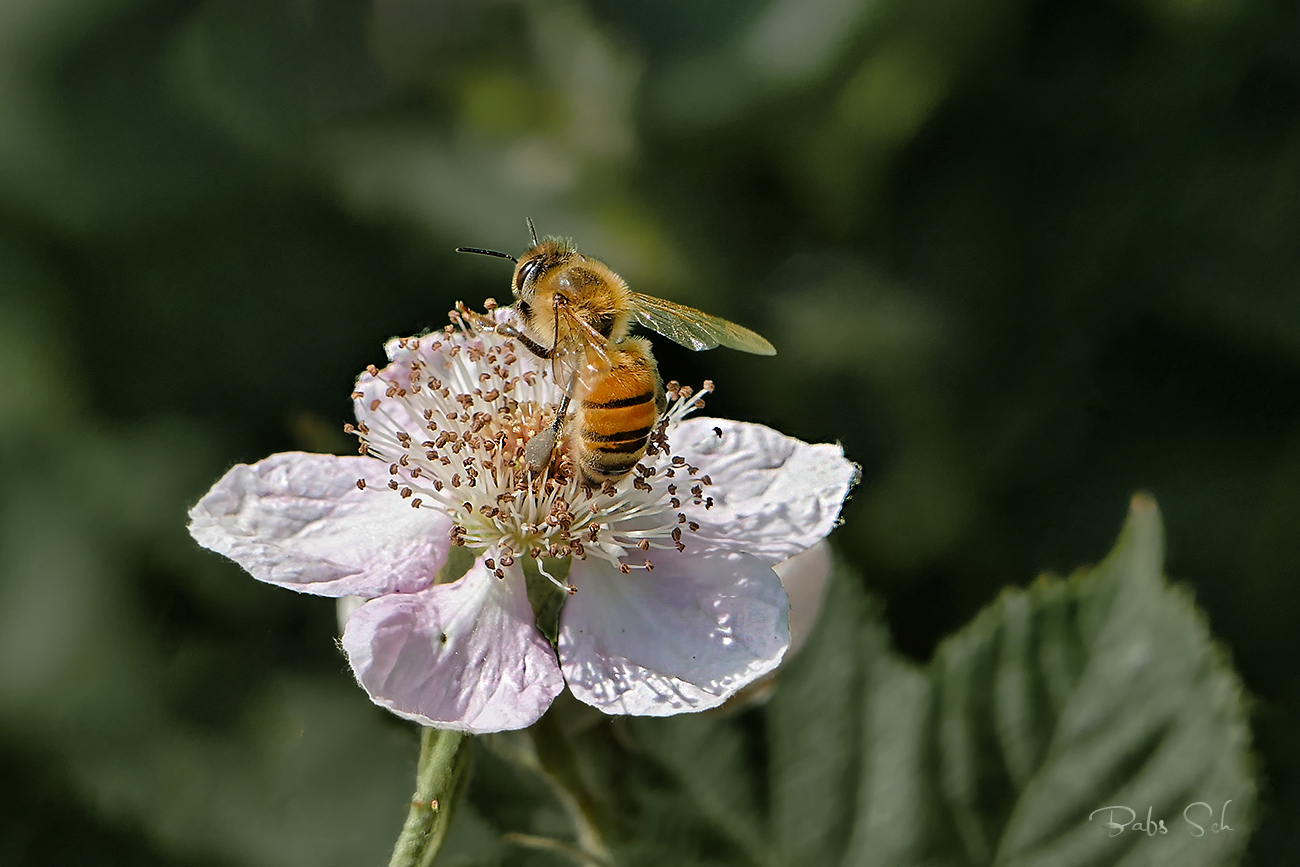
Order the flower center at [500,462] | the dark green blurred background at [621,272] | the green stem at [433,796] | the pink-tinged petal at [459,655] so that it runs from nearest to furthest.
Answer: the green stem at [433,796], the pink-tinged petal at [459,655], the flower center at [500,462], the dark green blurred background at [621,272]

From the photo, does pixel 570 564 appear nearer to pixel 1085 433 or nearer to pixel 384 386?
pixel 384 386

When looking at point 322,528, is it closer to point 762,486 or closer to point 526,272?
point 526,272

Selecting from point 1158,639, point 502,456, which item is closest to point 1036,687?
point 1158,639

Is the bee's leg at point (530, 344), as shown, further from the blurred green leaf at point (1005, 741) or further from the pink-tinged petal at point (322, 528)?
the blurred green leaf at point (1005, 741)

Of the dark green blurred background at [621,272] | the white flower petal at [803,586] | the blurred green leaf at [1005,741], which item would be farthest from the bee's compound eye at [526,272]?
the dark green blurred background at [621,272]

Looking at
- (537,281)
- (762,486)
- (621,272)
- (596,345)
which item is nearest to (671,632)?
(762,486)

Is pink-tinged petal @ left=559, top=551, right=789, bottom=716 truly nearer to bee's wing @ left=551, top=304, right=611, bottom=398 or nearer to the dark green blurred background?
bee's wing @ left=551, top=304, right=611, bottom=398
